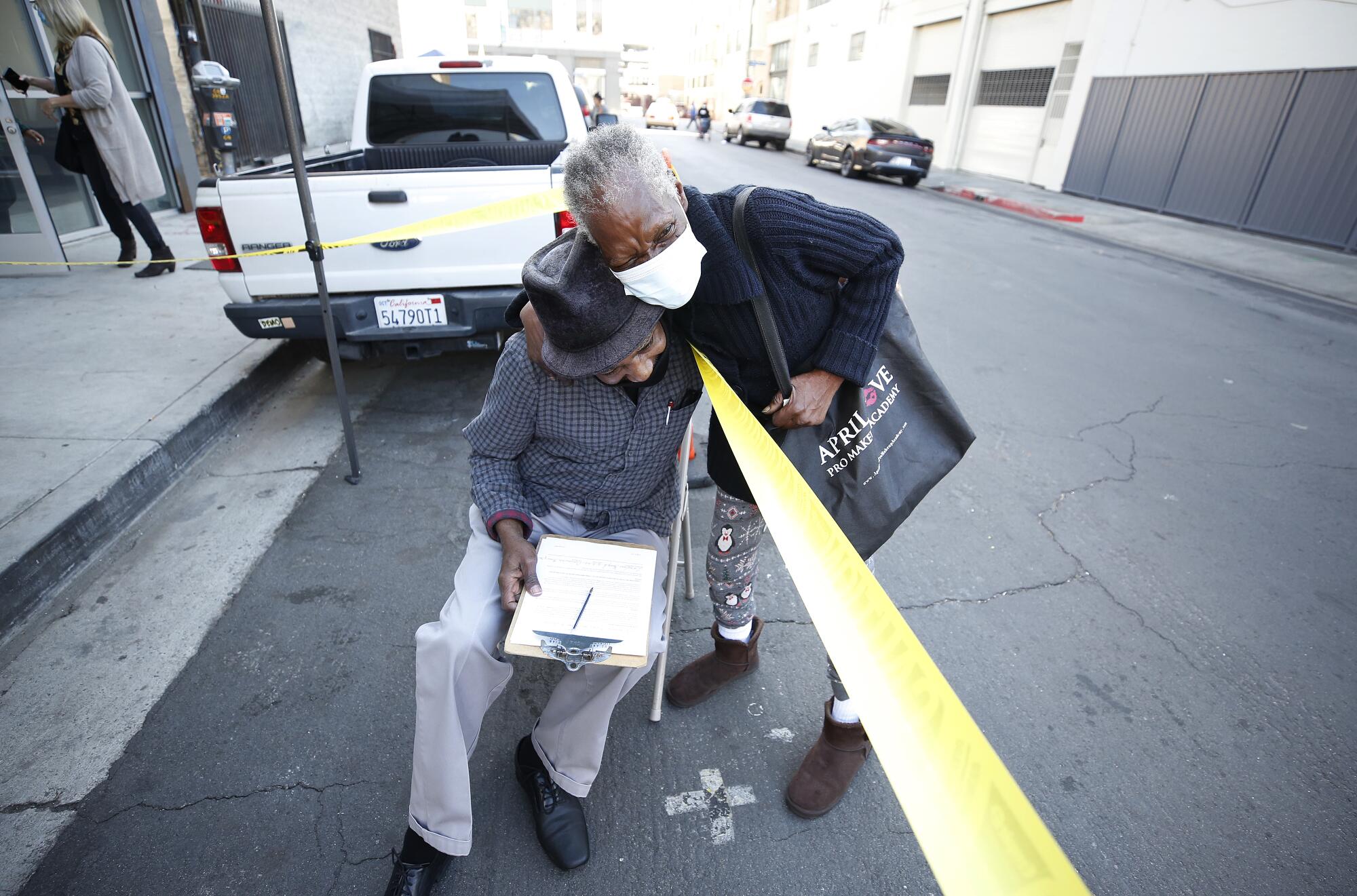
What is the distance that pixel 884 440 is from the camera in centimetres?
171

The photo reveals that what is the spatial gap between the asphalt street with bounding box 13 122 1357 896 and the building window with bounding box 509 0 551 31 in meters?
60.2

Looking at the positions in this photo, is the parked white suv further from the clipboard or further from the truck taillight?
the clipboard

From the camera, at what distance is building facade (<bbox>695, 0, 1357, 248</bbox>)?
435 inches

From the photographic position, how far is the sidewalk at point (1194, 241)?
30.1ft

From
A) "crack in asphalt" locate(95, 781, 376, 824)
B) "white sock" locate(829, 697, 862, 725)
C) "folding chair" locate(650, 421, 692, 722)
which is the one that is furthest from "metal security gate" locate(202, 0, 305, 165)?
"white sock" locate(829, 697, 862, 725)

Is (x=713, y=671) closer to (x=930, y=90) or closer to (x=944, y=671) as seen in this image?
(x=944, y=671)

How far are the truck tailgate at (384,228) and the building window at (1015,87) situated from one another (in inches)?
715

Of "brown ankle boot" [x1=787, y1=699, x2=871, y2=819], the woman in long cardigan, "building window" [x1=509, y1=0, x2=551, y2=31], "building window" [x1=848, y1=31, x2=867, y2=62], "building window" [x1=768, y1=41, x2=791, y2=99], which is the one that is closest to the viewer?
→ "brown ankle boot" [x1=787, y1=699, x2=871, y2=819]

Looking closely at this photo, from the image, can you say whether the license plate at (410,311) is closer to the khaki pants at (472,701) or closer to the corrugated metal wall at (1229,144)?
the khaki pants at (472,701)

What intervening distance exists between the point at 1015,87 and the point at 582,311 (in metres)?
21.5

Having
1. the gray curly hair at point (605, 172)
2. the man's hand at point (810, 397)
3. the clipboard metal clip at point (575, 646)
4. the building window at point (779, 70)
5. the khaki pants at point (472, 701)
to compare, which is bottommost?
the khaki pants at point (472, 701)

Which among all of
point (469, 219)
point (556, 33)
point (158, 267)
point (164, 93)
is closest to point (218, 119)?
point (164, 93)

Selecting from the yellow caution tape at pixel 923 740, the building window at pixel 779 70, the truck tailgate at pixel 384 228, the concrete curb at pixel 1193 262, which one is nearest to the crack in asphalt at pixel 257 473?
the truck tailgate at pixel 384 228

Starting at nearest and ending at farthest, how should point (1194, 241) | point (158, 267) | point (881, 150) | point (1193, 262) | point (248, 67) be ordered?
1. point (158, 267)
2. point (1193, 262)
3. point (1194, 241)
4. point (248, 67)
5. point (881, 150)
